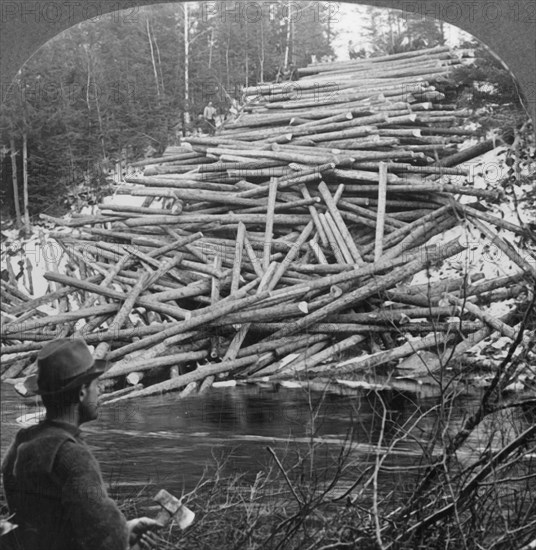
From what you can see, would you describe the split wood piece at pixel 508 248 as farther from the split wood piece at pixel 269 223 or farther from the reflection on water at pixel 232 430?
the split wood piece at pixel 269 223

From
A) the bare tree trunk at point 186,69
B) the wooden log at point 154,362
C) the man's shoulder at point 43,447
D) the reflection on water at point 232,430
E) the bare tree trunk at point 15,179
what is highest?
the bare tree trunk at point 186,69

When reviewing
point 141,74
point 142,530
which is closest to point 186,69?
point 141,74

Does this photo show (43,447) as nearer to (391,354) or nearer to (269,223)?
(269,223)

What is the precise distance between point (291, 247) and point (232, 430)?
696 millimetres

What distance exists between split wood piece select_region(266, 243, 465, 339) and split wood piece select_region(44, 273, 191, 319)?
357 millimetres

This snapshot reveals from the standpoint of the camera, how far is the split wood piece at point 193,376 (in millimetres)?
4516

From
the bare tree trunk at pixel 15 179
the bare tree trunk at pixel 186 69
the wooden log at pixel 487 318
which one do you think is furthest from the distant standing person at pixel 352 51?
the bare tree trunk at pixel 15 179

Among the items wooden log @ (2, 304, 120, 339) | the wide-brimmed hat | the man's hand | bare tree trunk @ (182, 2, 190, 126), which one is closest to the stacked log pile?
wooden log @ (2, 304, 120, 339)

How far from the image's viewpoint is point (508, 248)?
482cm

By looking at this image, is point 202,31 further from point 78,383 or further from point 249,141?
point 78,383

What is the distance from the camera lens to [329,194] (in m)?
4.75

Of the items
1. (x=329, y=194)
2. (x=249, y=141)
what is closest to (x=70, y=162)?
Answer: (x=249, y=141)

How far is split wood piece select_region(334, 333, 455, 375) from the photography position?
15.2 feet

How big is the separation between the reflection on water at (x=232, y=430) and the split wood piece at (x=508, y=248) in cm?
61
